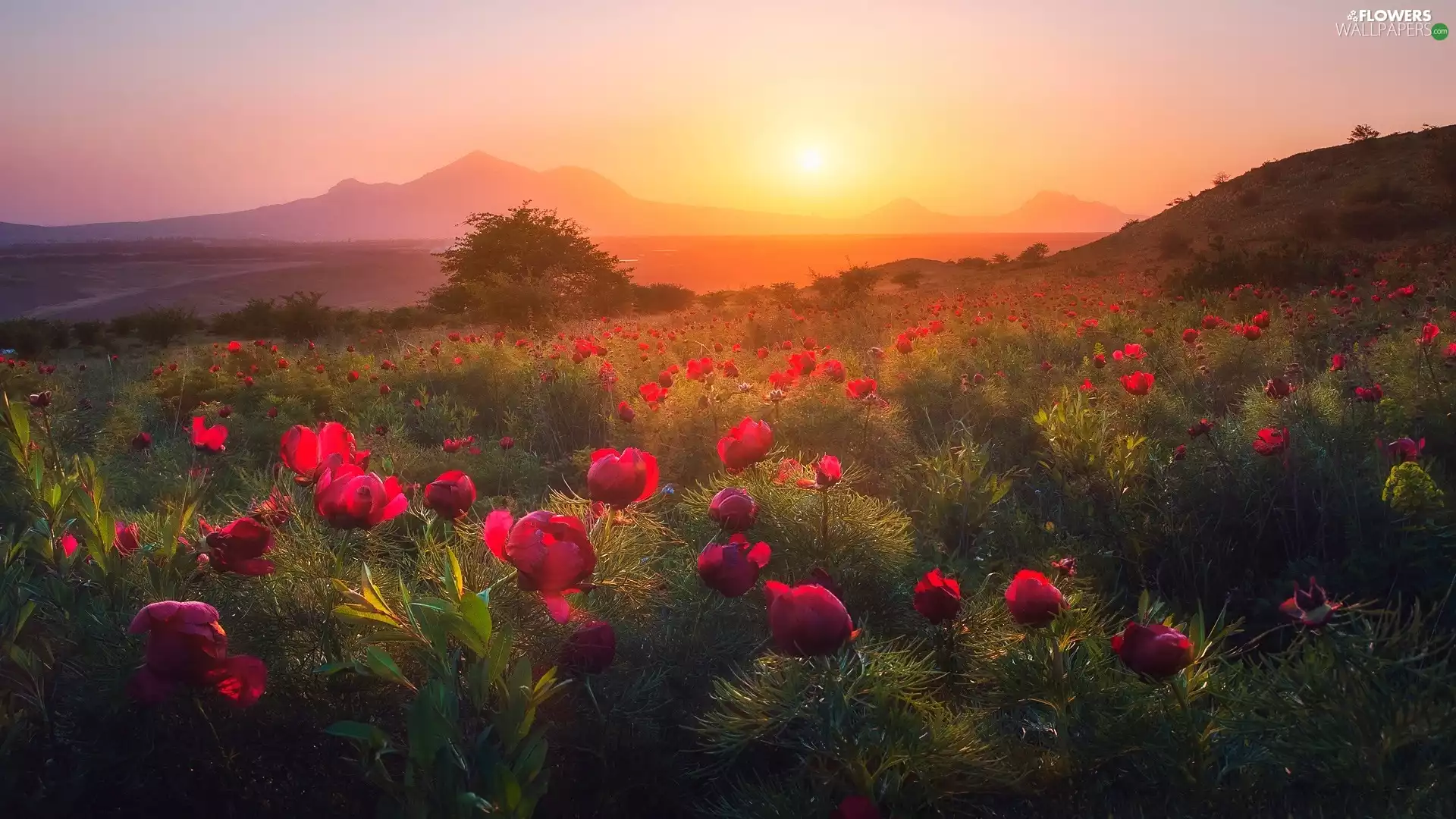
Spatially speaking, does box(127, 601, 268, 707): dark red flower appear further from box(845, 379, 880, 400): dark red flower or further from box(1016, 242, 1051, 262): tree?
box(1016, 242, 1051, 262): tree

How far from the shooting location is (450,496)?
1.45 metres

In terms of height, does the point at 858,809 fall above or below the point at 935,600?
below

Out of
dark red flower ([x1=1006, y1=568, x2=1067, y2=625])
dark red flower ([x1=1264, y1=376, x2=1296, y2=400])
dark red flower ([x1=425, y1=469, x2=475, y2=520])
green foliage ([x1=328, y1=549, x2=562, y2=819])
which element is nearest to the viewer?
green foliage ([x1=328, y1=549, x2=562, y2=819])

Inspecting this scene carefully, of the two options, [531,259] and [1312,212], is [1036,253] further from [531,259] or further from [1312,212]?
[531,259]

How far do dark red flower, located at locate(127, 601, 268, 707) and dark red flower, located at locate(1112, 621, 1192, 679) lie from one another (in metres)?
1.29

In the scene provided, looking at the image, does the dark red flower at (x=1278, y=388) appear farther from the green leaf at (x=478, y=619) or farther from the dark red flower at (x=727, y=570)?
the green leaf at (x=478, y=619)

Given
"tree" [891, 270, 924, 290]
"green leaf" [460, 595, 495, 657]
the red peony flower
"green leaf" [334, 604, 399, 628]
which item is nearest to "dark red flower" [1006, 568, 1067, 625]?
"green leaf" [460, 595, 495, 657]

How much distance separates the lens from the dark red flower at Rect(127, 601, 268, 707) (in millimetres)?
1020

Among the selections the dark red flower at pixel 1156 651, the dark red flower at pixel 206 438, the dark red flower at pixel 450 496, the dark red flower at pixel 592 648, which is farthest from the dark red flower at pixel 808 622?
the dark red flower at pixel 206 438

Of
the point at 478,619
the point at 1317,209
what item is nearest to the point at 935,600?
the point at 478,619

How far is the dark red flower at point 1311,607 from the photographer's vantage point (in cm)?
96

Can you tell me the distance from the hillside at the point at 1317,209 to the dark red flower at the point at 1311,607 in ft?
62.8

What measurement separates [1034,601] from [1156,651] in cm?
18

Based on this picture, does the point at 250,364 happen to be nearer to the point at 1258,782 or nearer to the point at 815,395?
the point at 815,395
